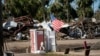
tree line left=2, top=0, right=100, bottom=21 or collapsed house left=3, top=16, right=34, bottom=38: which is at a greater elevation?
tree line left=2, top=0, right=100, bottom=21

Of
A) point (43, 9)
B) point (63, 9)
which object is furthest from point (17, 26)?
point (63, 9)

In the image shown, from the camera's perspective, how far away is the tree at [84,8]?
271 ft

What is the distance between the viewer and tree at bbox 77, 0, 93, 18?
82625 mm

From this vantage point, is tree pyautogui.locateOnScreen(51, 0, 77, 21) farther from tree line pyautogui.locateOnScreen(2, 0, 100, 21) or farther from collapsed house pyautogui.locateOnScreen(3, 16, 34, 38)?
collapsed house pyautogui.locateOnScreen(3, 16, 34, 38)

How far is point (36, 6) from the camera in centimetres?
8662

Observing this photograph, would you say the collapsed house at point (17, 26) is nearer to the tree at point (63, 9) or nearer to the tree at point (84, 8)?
the tree at point (84, 8)

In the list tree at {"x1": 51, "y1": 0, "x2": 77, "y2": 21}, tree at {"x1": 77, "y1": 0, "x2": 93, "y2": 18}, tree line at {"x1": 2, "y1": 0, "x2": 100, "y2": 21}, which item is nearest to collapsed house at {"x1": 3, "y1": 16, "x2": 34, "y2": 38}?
tree line at {"x1": 2, "y1": 0, "x2": 100, "y2": 21}

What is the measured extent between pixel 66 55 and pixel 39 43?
488 cm

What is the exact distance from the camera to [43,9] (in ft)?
276

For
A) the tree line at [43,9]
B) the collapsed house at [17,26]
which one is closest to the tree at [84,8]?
the tree line at [43,9]

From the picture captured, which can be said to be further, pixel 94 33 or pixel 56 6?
pixel 56 6

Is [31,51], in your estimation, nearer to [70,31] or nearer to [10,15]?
[70,31]

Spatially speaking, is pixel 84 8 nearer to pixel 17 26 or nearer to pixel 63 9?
pixel 63 9

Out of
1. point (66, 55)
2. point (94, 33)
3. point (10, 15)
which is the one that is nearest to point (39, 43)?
point (66, 55)
